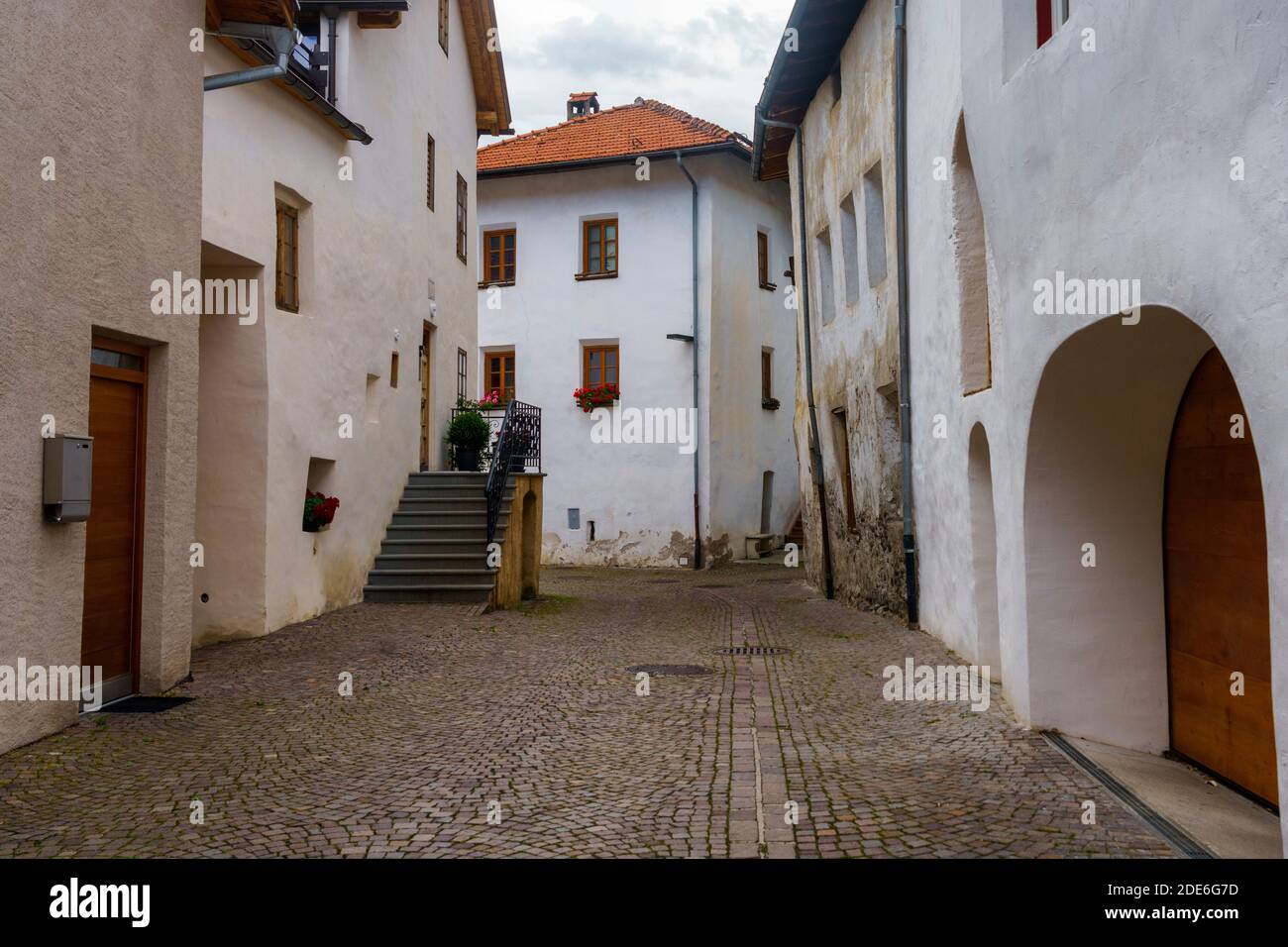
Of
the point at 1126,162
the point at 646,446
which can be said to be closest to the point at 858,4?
the point at 1126,162

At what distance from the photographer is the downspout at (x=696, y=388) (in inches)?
950

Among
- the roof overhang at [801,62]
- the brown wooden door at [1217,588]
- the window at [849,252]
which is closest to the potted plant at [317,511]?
the window at [849,252]

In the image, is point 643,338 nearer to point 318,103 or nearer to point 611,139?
point 611,139

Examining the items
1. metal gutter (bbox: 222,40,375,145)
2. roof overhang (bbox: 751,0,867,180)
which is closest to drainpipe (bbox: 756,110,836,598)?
roof overhang (bbox: 751,0,867,180)

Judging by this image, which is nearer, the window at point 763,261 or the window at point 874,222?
the window at point 874,222

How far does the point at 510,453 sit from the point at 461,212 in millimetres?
6132

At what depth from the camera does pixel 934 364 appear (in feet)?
35.2

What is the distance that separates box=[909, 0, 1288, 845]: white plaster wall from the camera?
3.79 metres

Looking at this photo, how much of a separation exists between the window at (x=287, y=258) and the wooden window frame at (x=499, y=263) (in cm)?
1339

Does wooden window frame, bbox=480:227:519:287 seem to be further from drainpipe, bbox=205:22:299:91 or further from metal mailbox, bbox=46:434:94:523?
metal mailbox, bbox=46:434:94:523

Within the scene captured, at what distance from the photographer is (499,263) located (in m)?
26.3

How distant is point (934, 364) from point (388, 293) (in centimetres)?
816

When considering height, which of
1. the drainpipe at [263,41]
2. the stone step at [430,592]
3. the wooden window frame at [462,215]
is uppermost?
the wooden window frame at [462,215]

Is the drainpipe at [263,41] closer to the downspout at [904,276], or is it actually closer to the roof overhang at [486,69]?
the downspout at [904,276]
